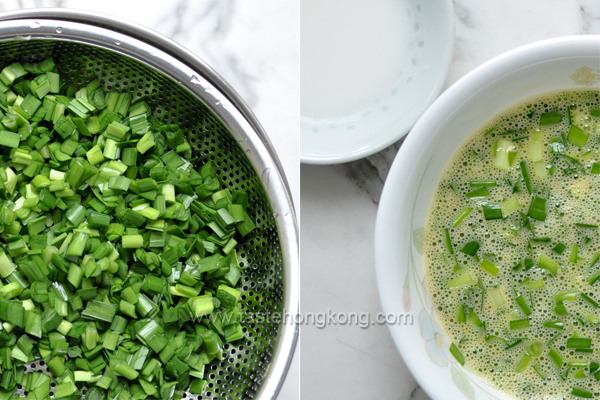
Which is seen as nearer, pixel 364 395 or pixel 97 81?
pixel 97 81

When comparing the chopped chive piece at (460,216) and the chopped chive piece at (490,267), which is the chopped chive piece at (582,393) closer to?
the chopped chive piece at (490,267)

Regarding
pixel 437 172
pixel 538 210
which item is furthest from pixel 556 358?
pixel 437 172

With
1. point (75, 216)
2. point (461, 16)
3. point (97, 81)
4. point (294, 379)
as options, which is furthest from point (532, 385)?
point (97, 81)

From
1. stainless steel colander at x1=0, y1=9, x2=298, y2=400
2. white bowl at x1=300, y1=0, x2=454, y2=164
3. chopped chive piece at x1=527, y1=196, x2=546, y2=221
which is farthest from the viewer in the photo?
white bowl at x1=300, y1=0, x2=454, y2=164

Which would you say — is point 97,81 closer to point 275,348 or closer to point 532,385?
point 275,348

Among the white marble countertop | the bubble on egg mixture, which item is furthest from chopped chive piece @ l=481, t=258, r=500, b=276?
the white marble countertop

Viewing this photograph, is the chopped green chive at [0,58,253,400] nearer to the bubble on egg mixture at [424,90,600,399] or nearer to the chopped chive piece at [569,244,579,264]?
the bubble on egg mixture at [424,90,600,399]
